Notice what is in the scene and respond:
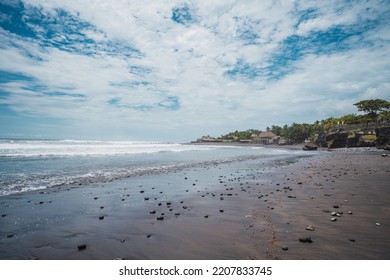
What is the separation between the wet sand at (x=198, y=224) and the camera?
535 cm

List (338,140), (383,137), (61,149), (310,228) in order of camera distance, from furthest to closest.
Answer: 1. (338,140)
2. (383,137)
3. (61,149)
4. (310,228)

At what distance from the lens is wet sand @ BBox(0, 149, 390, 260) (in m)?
5.35

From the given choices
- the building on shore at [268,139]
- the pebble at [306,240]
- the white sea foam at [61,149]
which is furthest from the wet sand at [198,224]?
the building on shore at [268,139]

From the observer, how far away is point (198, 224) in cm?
732

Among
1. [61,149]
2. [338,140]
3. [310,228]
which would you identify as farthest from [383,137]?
[61,149]

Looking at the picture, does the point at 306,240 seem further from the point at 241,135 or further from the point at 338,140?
the point at 241,135

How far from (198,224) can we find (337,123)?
359 feet

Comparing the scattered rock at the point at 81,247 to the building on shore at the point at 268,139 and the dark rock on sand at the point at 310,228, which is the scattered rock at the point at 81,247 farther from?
the building on shore at the point at 268,139

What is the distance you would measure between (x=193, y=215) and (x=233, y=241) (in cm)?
267

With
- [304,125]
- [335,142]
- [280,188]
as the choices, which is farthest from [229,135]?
[280,188]

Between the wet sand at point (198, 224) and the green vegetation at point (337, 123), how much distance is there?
6299cm

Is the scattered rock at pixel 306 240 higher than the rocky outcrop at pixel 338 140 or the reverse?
the reverse

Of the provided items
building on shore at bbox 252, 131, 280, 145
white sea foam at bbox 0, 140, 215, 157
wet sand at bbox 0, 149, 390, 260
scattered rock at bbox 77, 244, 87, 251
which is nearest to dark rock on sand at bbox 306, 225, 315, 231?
wet sand at bbox 0, 149, 390, 260
